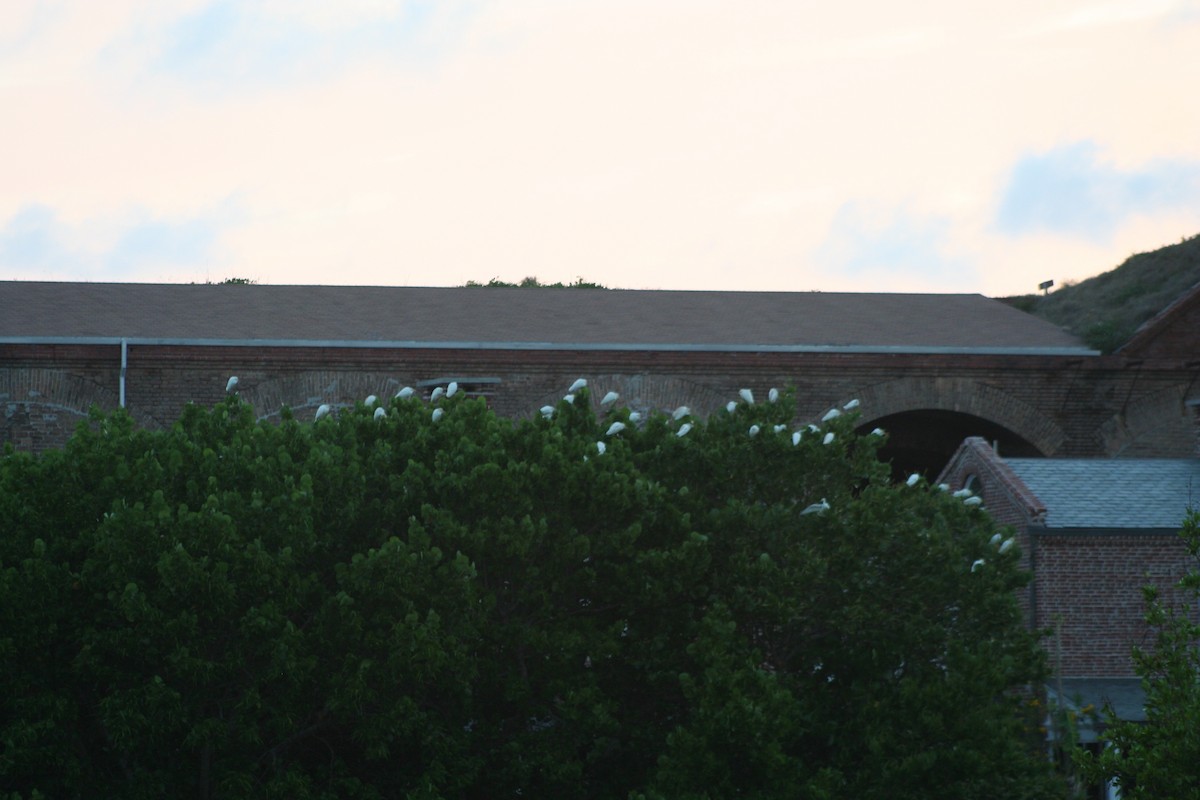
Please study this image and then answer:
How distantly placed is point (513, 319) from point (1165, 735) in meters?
20.6

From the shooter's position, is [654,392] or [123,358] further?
[654,392]

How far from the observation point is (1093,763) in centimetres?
1079

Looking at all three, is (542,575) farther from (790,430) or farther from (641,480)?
(790,430)

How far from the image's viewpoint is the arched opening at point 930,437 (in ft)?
95.8

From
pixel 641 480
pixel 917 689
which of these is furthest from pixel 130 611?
pixel 917 689

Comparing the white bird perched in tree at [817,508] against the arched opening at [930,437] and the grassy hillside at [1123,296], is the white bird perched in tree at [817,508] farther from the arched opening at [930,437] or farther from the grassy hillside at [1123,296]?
the grassy hillside at [1123,296]

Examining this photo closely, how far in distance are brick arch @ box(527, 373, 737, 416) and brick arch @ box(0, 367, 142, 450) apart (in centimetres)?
783

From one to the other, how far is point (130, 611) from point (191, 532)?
95cm

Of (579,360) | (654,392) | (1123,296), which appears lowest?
(654,392)

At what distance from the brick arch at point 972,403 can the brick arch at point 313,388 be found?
8839mm

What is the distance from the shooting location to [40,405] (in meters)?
26.0

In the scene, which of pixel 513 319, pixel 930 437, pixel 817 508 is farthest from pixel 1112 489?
pixel 513 319

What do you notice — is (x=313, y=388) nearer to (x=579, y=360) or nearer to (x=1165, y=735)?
(x=579, y=360)

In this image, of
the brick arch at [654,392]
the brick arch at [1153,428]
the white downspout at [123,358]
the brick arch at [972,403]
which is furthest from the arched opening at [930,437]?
the white downspout at [123,358]
